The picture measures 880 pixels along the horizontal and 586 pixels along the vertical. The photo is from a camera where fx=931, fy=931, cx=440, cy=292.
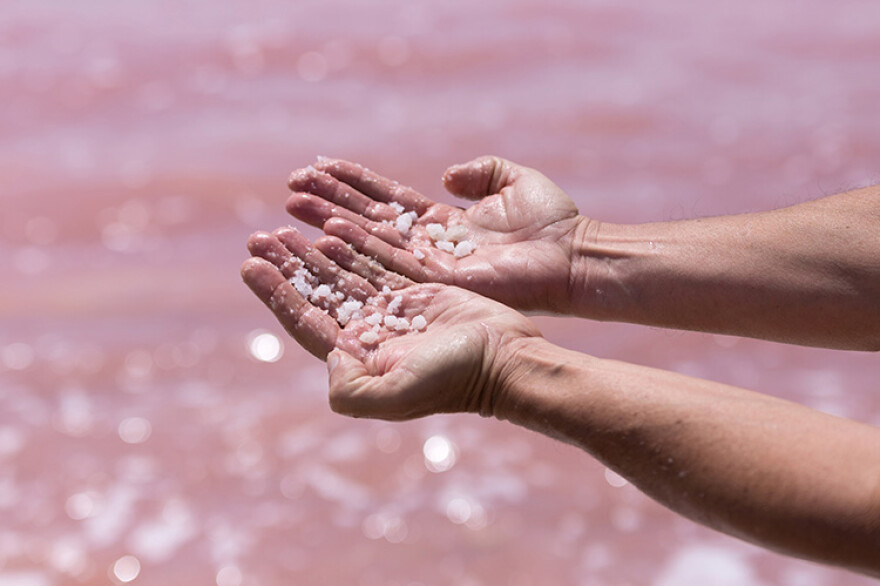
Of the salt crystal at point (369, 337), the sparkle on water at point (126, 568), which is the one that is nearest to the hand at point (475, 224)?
the salt crystal at point (369, 337)

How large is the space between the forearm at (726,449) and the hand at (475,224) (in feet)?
1.46

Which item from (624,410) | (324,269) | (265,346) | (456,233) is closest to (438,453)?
(265,346)

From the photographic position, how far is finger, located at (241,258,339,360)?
5.55ft

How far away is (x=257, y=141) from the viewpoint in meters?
3.74

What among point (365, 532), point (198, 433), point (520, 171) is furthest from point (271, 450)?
point (520, 171)

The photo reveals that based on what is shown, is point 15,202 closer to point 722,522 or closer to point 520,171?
point 520,171

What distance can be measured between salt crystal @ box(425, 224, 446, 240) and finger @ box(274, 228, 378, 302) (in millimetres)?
213

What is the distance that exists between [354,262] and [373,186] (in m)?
0.24

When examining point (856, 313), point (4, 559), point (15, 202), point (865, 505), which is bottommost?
point (4, 559)

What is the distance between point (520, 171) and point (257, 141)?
197 cm

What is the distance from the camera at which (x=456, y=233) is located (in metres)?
1.97

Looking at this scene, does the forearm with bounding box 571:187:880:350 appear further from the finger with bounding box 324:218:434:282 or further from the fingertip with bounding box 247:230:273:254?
the fingertip with bounding box 247:230:273:254

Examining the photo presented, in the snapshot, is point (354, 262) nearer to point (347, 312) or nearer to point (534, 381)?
point (347, 312)

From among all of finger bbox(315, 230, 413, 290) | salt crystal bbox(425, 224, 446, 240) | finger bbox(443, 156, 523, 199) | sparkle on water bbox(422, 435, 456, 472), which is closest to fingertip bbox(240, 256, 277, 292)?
finger bbox(315, 230, 413, 290)
